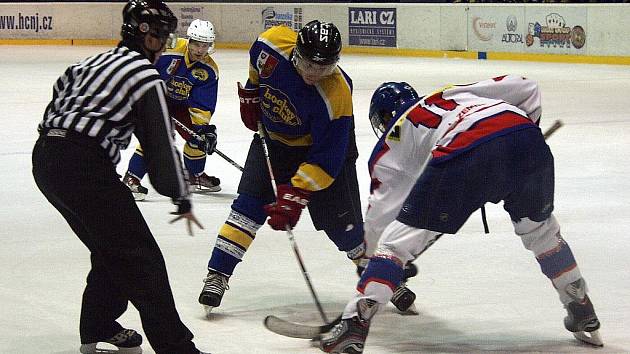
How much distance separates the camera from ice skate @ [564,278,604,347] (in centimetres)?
365

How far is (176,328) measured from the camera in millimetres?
3279

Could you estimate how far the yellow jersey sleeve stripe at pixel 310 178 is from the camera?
12.8 feet

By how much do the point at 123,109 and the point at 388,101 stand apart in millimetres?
924

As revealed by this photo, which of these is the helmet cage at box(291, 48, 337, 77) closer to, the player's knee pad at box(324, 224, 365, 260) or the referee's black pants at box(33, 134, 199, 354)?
the player's knee pad at box(324, 224, 365, 260)

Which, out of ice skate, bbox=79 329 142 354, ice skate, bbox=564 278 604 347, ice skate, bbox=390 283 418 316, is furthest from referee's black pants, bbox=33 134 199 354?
ice skate, bbox=564 278 604 347

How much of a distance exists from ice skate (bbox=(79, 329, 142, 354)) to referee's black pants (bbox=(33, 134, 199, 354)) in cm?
31

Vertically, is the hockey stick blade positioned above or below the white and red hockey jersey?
below

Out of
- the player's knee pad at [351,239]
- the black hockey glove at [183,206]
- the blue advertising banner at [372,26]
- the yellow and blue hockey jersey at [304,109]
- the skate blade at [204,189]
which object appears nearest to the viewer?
the black hockey glove at [183,206]

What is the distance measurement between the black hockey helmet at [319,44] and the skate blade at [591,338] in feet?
3.98

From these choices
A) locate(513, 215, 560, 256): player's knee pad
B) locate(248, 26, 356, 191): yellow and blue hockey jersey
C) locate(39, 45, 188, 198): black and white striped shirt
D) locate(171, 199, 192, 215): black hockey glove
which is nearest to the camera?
locate(39, 45, 188, 198): black and white striped shirt

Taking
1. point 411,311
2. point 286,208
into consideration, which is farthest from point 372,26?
point 286,208

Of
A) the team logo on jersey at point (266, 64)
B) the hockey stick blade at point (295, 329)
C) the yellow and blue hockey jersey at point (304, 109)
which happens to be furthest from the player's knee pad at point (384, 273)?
the team logo on jersey at point (266, 64)

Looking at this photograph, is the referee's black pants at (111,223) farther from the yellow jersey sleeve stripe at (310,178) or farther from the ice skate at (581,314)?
the ice skate at (581,314)

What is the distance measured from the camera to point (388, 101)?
3.67m
